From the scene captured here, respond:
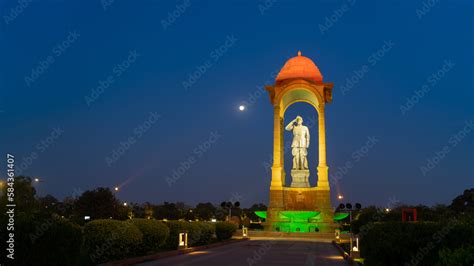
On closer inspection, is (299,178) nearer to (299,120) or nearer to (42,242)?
(299,120)

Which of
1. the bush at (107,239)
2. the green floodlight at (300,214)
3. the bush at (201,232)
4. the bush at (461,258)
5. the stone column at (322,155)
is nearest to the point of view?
the bush at (461,258)

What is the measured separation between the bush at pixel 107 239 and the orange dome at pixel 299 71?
111 feet

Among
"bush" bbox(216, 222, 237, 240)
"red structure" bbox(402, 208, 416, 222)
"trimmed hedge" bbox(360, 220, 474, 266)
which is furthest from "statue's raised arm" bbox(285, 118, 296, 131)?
"trimmed hedge" bbox(360, 220, 474, 266)

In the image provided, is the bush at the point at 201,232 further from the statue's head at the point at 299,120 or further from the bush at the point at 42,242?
the statue's head at the point at 299,120

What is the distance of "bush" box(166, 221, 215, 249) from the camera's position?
20969 mm

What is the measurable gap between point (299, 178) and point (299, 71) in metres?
11.0

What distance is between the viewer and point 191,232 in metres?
22.4

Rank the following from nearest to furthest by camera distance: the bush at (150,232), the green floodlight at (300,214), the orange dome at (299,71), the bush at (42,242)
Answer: the bush at (42,242)
the bush at (150,232)
the green floodlight at (300,214)
the orange dome at (299,71)

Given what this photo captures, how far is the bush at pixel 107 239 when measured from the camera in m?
14.1

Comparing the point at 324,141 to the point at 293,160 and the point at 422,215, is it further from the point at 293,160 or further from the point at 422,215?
the point at 422,215

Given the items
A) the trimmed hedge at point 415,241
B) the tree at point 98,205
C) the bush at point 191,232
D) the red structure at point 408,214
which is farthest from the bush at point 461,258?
the tree at point 98,205

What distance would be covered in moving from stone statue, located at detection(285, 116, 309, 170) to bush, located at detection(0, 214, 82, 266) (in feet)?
125

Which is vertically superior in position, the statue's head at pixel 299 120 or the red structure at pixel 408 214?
the statue's head at pixel 299 120

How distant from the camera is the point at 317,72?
Result: 1891 inches
